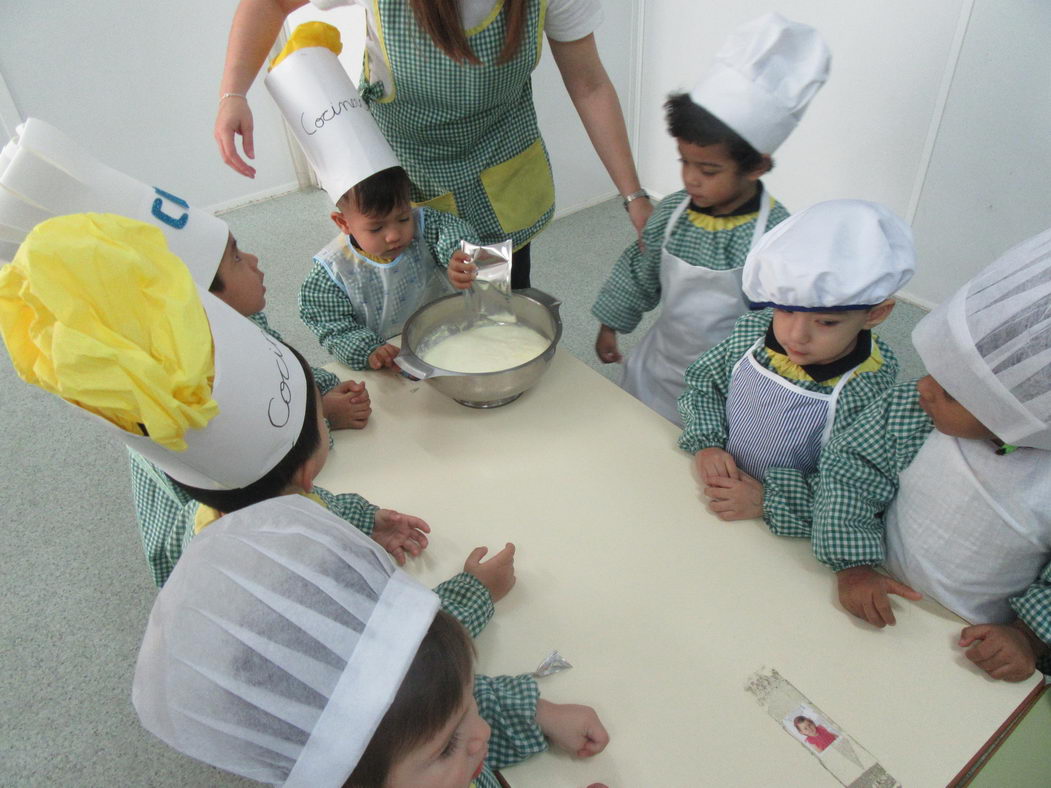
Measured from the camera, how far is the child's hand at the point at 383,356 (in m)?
1.15

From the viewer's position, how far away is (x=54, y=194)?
2.54ft

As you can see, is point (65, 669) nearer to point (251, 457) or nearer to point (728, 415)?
point (251, 457)

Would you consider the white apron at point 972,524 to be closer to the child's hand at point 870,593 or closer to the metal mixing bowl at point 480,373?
the child's hand at point 870,593

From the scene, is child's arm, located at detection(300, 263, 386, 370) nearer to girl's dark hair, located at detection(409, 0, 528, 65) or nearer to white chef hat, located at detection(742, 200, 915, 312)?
girl's dark hair, located at detection(409, 0, 528, 65)

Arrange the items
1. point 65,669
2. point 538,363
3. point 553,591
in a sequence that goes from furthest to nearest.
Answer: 1. point 65,669
2. point 538,363
3. point 553,591

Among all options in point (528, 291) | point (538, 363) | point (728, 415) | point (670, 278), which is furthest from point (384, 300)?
point (728, 415)

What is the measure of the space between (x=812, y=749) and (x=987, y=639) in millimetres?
217

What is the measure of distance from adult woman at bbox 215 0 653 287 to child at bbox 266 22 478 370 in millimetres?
68

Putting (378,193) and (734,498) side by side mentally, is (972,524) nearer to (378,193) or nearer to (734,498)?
(734,498)

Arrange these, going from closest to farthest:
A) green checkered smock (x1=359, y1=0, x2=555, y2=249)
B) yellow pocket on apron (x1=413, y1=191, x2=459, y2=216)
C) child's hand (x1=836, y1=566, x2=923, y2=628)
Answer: child's hand (x1=836, y1=566, x2=923, y2=628)
green checkered smock (x1=359, y1=0, x2=555, y2=249)
yellow pocket on apron (x1=413, y1=191, x2=459, y2=216)

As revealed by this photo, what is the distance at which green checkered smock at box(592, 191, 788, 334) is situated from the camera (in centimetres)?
115

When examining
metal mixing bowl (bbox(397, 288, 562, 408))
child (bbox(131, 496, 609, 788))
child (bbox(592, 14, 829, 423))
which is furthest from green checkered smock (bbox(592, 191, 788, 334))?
child (bbox(131, 496, 609, 788))

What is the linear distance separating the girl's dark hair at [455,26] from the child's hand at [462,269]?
1.00 feet

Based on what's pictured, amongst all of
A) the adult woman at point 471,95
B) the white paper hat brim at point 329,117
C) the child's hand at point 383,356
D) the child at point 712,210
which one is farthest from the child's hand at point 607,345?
the white paper hat brim at point 329,117
